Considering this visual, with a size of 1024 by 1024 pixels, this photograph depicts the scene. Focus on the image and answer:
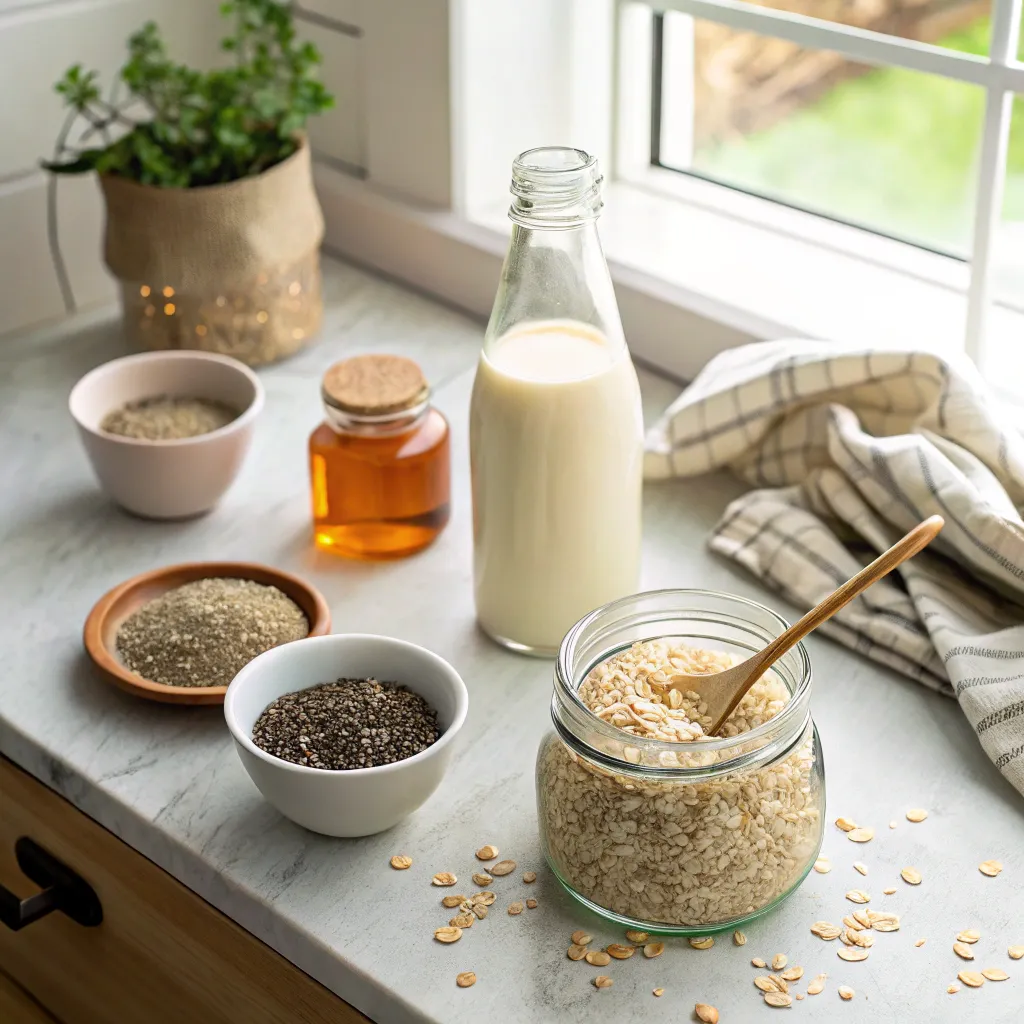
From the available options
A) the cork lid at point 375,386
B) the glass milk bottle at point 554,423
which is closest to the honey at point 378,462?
the cork lid at point 375,386

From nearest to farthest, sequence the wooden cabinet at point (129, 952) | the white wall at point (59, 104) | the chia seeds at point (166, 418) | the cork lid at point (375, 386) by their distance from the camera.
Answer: the wooden cabinet at point (129, 952)
the cork lid at point (375, 386)
the chia seeds at point (166, 418)
the white wall at point (59, 104)

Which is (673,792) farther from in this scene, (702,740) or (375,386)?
(375,386)

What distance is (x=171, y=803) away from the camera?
854mm

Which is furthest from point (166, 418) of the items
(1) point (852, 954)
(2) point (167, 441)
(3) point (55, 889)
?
(1) point (852, 954)

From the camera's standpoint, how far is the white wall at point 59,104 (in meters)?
1.32

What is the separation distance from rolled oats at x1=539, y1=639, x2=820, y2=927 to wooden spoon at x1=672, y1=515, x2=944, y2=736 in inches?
0.5

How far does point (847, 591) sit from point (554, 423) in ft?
0.72

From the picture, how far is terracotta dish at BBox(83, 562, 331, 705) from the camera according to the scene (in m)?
0.90

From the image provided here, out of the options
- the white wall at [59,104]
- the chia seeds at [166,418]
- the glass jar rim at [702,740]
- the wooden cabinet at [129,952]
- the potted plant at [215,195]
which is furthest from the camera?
the white wall at [59,104]

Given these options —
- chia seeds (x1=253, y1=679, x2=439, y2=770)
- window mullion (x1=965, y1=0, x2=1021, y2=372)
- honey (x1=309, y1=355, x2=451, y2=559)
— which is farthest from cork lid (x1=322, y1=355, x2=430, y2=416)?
window mullion (x1=965, y1=0, x2=1021, y2=372)

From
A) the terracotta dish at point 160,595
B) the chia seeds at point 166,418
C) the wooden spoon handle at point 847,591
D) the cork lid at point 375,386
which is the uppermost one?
the wooden spoon handle at point 847,591

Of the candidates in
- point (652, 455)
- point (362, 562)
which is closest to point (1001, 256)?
point (652, 455)

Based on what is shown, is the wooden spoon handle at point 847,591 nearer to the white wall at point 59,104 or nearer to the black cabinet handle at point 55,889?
the black cabinet handle at point 55,889

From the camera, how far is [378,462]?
1.01m
